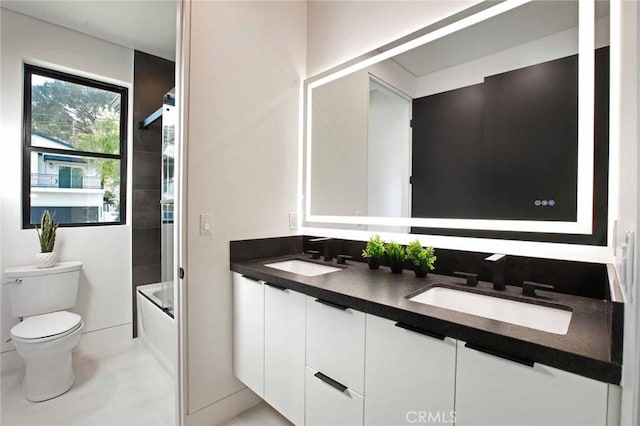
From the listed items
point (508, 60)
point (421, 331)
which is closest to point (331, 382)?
point (421, 331)

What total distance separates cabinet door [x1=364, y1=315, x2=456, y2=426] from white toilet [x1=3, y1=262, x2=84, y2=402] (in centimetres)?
208

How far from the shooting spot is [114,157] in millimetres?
2732

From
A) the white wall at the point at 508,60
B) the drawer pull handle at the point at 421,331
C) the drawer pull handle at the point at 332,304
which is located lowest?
the drawer pull handle at the point at 332,304

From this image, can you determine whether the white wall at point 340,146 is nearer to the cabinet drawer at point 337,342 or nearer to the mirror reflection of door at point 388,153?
the mirror reflection of door at point 388,153

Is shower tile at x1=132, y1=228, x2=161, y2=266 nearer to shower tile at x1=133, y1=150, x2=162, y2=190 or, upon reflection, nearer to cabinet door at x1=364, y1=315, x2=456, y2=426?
shower tile at x1=133, y1=150, x2=162, y2=190

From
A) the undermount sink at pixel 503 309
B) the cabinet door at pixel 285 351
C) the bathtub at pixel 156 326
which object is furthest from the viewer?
the bathtub at pixel 156 326

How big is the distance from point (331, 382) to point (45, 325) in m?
2.08

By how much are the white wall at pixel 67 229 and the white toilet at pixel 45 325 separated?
164 mm

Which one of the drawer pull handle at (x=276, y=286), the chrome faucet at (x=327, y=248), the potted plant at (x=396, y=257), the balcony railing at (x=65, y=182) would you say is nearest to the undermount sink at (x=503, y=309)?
the potted plant at (x=396, y=257)

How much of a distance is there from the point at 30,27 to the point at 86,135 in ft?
2.77

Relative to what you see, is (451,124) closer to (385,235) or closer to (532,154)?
(532,154)

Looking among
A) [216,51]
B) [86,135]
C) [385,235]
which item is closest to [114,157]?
[86,135]

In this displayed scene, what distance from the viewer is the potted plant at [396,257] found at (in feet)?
4.93

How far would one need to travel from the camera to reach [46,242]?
2.25 metres
